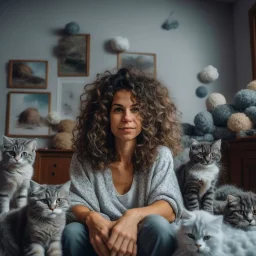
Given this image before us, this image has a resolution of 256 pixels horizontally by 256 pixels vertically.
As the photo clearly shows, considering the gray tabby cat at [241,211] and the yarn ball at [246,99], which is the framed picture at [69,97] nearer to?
the yarn ball at [246,99]

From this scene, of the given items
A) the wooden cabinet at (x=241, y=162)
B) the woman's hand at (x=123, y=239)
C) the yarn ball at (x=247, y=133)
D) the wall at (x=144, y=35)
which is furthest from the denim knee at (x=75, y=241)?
the wall at (x=144, y=35)

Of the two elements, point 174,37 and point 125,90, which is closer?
point 125,90

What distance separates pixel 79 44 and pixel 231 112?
1623mm

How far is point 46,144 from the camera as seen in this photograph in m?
2.68

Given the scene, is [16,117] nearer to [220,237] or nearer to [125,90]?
[125,90]

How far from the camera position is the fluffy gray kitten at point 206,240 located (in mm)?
888

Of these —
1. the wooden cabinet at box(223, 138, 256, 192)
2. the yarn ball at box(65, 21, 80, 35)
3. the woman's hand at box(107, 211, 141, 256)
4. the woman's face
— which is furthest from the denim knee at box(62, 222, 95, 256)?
the yarn ball at box(65, 21, 80, 35)

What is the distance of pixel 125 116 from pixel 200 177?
19.8 inches

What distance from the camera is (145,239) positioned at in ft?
2.97

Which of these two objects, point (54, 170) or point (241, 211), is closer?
point (241, 211)

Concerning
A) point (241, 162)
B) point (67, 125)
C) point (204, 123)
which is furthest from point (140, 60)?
point (241, 162)

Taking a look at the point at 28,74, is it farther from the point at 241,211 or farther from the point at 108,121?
the point at 241,211

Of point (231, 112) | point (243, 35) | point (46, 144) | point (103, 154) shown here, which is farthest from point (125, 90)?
point (243, 35)

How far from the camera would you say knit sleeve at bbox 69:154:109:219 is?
109 centimetres
